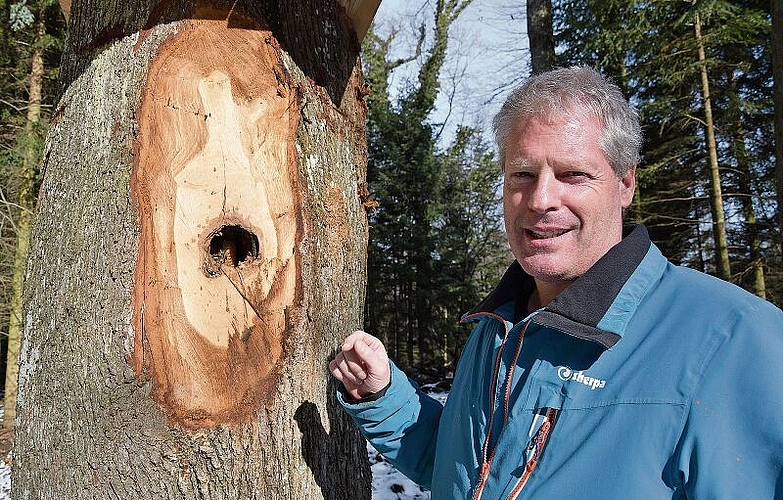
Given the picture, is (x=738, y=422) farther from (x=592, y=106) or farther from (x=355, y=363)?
(x=355, y=363)

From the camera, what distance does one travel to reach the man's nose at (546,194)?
1.38 metres

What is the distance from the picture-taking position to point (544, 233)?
1425 millimetres

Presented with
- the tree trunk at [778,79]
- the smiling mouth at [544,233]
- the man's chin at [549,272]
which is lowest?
the man's chin at [549,272]

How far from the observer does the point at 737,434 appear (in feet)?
3.33

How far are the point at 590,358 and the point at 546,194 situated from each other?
41 cm

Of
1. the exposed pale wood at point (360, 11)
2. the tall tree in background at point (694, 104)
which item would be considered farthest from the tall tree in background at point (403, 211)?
the exposed pale wood at point (360, 11)

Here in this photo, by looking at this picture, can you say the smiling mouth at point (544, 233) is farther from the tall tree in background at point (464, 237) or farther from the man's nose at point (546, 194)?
the tall tree in background at point (464, 237)

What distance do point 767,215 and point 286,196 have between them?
12436 millimetres

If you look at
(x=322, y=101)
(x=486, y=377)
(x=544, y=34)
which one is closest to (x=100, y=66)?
(x=322, y=101)

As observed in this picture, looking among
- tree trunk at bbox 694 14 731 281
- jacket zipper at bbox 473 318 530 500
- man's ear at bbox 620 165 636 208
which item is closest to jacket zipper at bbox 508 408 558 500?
jacket zipper at bbox 473 318 530 500

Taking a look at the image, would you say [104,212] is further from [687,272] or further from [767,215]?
[767,215]

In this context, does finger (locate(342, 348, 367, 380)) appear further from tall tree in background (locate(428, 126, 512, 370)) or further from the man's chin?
tall tree in background (locate(428, 126, 512, 370))

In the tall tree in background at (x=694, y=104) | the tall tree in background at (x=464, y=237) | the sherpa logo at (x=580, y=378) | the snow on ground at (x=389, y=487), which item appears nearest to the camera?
the sherpa logo at (x=580, y=378)

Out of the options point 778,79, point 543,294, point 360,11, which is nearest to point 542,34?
point 778,79
